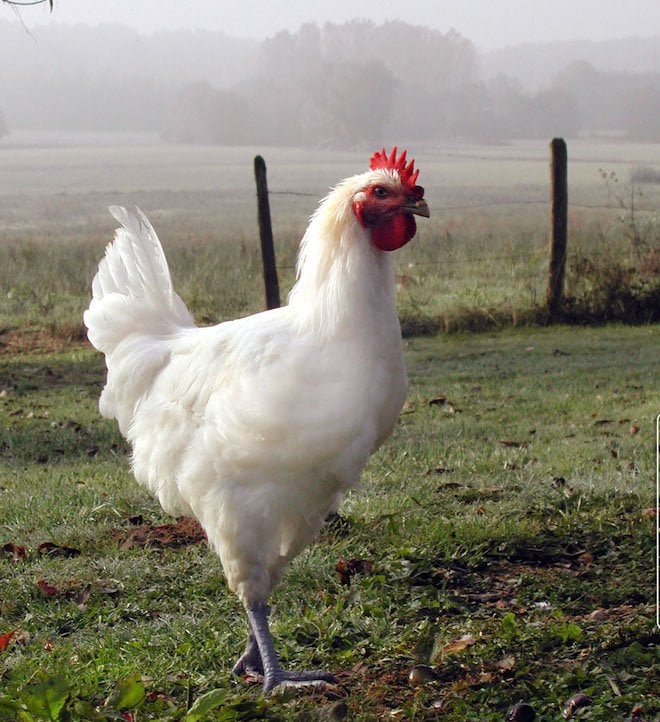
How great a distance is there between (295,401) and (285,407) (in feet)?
0.15

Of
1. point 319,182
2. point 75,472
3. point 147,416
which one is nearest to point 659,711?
point 147,416

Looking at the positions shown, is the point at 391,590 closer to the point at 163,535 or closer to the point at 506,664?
the point at 506,664

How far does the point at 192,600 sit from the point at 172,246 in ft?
36.4

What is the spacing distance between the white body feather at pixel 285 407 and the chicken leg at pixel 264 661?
8 cm

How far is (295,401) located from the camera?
3.59 metres

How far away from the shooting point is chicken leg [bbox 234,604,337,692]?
3752 mm

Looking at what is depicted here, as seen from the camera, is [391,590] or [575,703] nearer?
[575,703]

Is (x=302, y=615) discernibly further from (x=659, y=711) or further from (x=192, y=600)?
(x=659, y=711)

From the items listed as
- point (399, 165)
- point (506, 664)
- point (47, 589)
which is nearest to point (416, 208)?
point (399, 165)

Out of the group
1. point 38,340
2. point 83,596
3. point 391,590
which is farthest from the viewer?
point 38,340

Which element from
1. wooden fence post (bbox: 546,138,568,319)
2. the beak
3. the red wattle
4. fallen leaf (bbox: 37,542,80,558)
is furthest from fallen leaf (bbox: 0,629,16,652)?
wooden fence post (bbox: 546,138,568,319)

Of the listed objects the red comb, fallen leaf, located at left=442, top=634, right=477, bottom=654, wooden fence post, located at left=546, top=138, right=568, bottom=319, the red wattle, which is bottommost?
fallen leaf, located at left=442, top=634, right=477, bottom=654

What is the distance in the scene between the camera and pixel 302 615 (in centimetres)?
438

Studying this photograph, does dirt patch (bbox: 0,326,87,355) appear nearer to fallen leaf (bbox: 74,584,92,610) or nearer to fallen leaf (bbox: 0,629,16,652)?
fallen leaf (bbox: 74,584,92,610)
